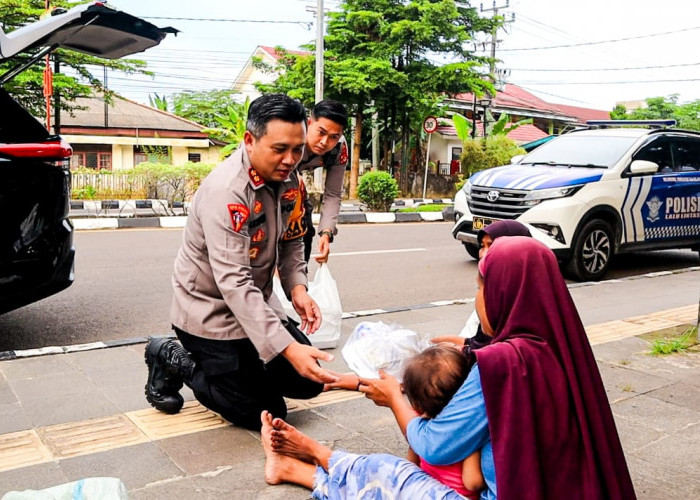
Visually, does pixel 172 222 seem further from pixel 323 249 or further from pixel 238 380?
pixel 238 380

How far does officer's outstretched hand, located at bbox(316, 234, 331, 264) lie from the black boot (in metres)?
1.49

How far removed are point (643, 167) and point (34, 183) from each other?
6726 mm

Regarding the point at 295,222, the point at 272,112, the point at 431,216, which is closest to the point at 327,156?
the point at 295,222

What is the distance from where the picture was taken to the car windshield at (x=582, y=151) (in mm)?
8648

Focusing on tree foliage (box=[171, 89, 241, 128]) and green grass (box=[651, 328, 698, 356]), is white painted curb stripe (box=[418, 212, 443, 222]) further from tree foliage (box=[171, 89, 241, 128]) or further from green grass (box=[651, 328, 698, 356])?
tree foliage (box=[171, 89, 241, 128])

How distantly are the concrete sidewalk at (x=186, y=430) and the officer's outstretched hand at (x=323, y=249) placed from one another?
0.69 metres

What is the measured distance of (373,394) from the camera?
2.62m

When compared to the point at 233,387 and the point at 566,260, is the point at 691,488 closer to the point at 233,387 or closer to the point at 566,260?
the point at 233,387

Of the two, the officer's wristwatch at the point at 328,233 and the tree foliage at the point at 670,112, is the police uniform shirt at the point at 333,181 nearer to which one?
the officer's wristwatch at the point at 328,233

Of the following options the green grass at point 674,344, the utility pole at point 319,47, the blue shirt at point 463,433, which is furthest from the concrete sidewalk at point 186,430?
the utility pole at point 319,47

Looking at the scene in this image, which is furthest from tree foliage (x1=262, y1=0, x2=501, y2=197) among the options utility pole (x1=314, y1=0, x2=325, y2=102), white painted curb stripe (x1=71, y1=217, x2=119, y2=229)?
white painted curb stripe (x1=71, y1=217, x2=119, y2=229)

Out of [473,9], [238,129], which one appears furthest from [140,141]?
[473,9]

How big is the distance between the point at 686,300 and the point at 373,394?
5563 mm

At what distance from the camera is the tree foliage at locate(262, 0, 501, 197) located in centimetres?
2517
